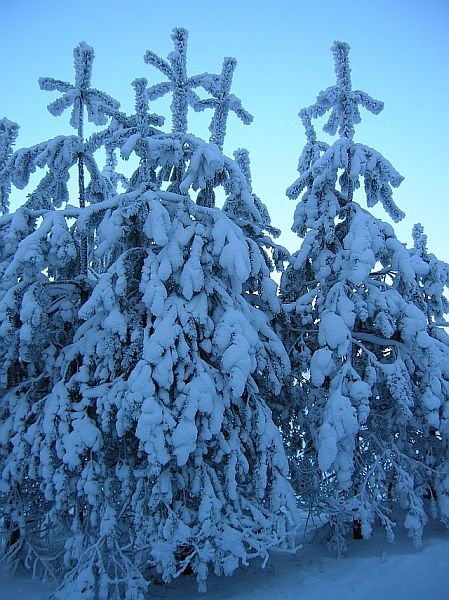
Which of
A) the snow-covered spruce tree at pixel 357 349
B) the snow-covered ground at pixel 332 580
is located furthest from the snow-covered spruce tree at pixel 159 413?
the snow-covered spruce tree at pixel 357 349

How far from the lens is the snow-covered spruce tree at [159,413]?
21.2 ft

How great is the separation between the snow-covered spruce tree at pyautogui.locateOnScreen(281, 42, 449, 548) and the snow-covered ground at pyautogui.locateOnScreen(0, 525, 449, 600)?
0.48m

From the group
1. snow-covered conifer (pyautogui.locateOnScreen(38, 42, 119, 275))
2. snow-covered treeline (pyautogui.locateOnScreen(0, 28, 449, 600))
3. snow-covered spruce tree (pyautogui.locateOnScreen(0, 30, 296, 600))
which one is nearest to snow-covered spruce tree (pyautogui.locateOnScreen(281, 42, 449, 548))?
snow-covered treeline (pyautogui.locateOnScreen(0, 28, 449, 600))

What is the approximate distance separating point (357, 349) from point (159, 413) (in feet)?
15.9

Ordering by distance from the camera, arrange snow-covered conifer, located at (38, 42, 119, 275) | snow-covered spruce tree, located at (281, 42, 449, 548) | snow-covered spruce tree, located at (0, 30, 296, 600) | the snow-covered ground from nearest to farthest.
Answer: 1. snow-covered spruce tree, located at (0, 30, 296, 600)
2. the snow-covered ground
3. snow-covered spruce tree, located at (281, 42, 449, 548)
4. snow-covered conifer, located at (38, 42, 119, 275)

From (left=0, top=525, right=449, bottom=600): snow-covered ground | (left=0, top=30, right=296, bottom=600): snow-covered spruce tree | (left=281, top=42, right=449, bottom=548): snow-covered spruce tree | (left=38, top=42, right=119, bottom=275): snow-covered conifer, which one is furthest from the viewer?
(left=38, top=42, right=119, bottom=275): snow-covered conifer

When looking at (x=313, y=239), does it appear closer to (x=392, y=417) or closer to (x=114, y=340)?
(x=392, y=417)

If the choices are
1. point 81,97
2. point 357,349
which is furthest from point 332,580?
point 81,97

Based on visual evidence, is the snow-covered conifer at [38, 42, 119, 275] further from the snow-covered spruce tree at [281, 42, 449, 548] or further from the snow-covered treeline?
the snow-covered spruce tree at [281, 42, 449, 548]

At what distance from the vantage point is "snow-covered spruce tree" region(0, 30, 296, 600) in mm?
6477

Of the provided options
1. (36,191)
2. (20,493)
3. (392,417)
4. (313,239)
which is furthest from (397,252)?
(20,493)

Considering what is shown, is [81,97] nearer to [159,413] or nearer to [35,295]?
[35,295]

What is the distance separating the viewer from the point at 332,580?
7.67m

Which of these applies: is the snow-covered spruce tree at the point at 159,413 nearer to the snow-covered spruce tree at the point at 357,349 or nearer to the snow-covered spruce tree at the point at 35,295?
the snow-covered spruce tree at the point at 35,295
